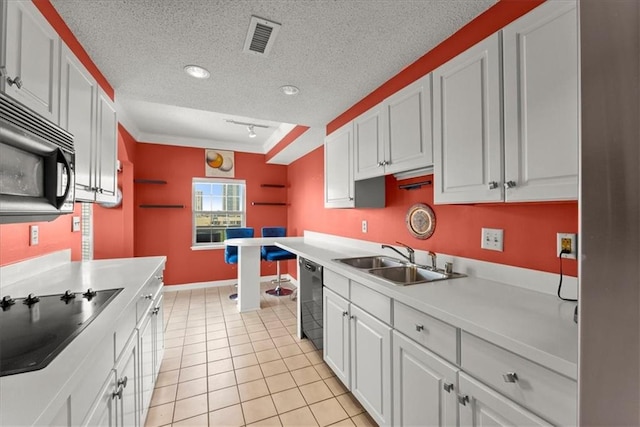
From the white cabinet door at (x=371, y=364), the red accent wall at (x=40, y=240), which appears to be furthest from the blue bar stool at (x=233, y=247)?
the white cabinet door at (x=371, y=364)

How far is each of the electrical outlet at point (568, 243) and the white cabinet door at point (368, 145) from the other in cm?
109

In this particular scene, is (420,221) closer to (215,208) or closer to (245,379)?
(245,379)

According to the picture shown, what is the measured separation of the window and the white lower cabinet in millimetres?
3385

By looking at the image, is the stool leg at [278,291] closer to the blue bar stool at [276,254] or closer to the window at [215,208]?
the blue bar stool at [276,254]

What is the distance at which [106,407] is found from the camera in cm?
100

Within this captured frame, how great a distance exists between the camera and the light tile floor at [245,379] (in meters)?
1.74

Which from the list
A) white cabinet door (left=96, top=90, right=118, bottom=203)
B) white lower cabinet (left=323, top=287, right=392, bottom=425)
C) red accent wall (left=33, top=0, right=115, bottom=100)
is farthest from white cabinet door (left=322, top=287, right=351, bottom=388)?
red accent wall (left=33, top=0, right=115, bottom=100)

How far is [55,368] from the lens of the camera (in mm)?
717

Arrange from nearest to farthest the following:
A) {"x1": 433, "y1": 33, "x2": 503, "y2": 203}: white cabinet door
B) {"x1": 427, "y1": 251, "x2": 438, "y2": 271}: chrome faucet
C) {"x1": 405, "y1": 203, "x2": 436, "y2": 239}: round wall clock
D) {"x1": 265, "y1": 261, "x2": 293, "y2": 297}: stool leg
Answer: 1. {"x1": 433, "y1": 33, "x2": 503, "y2": 203}: white cabinet door
2. {"x1": 427, "y1": 251, "x2": 438, "y2": 271}: chrome faucet
3. {"x1": 405, "y1": 203, "x2": 436, "y2": 239}: round wall clock
4. {"x1": 265, "y1": 261, "x2": 293, "y2": 297}: stool leg

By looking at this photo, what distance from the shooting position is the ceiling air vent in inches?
57.4

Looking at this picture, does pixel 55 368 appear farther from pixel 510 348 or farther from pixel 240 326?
pixel 240 326

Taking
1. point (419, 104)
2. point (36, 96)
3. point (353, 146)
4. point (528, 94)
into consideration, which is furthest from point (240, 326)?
point (528, 94)

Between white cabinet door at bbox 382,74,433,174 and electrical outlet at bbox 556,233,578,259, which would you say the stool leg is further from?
electrical outlet at bbox 556,233,578,259

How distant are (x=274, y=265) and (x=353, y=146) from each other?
352 cm
